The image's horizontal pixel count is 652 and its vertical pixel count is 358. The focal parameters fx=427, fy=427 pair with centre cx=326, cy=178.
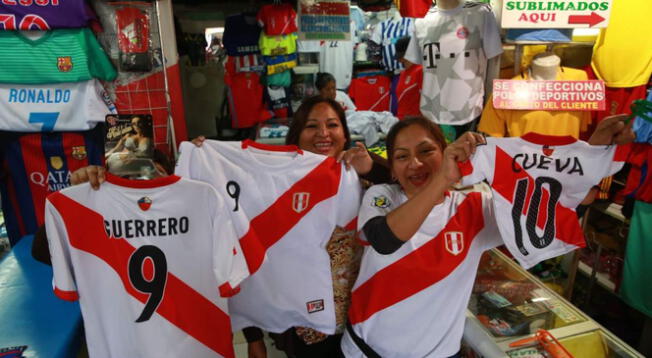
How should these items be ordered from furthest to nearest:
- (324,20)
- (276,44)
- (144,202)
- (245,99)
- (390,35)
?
(390,35) → (245,99) → (276,44) → (324,20) → (144,202)

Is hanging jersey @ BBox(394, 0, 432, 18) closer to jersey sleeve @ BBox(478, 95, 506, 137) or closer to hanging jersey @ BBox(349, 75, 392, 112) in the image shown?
jersey sleeve @ BBox(478, 95, 506, 137)

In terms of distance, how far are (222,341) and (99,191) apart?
81 centimetres

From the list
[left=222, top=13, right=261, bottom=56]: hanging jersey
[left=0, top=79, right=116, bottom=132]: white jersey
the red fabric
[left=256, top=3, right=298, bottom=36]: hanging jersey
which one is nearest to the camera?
[left=0, top=79, right=116, bottom=132]: white jersey

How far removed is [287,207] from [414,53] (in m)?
1.76

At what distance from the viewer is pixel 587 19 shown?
7.72ft

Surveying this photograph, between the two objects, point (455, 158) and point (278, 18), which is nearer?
point (455, 158)

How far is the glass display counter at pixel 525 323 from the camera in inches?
70.7

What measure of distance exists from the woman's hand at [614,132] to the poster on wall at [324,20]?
6.10 feet

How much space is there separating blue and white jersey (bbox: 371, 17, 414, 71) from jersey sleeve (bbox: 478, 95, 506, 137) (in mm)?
3261

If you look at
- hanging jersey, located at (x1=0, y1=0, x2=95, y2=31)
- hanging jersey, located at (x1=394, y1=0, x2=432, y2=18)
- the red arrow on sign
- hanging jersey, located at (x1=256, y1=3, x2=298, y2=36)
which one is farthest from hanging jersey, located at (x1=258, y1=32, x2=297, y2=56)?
the red arrow on sign

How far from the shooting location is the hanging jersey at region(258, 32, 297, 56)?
13.8 ft

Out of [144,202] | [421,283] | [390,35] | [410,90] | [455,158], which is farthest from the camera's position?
[390,35]

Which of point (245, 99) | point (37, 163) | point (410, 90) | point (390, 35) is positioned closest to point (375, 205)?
point (410, 90)

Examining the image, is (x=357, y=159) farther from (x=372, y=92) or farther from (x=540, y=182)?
(x=372, y=92)
